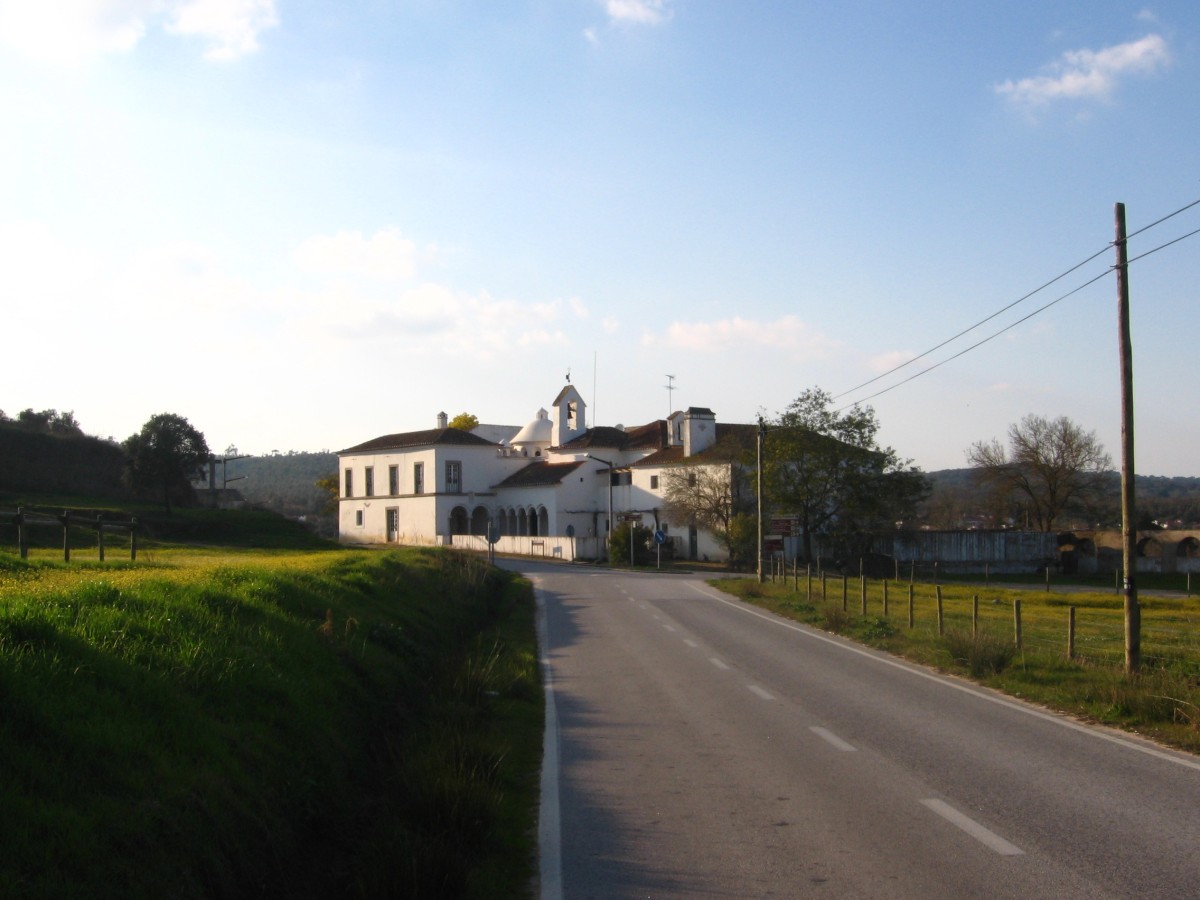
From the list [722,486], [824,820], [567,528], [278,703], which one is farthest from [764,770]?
[567,528]

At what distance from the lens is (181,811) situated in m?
5.94

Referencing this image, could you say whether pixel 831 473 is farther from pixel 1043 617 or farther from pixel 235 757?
pixel 235 757

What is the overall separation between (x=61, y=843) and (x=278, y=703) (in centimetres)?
380

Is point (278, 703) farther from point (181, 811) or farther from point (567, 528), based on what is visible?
point (567, 528)

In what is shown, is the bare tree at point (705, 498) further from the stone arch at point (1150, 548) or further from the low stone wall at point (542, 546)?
the stone arch at point (1150, 548)

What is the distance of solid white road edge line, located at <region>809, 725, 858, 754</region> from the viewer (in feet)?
34.4

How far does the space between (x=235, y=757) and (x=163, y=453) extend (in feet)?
201

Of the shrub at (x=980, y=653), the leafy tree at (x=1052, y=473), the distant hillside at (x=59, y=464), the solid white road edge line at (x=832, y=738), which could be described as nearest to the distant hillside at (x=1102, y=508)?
the leafy tree at (x=1052, y=473)

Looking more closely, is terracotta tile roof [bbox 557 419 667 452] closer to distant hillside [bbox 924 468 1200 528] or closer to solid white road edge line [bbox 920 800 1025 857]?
distant hillside [bbox 924 468 1200 528]

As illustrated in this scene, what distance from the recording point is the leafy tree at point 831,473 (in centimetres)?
6009

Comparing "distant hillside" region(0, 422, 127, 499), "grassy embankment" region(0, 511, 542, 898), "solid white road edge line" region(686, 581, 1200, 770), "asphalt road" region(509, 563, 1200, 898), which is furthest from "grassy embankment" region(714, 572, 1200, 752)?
"distant hillside" region(0, 422, 127, 499)

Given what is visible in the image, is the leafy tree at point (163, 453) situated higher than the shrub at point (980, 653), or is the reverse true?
the leafy tree at point (163, 453)

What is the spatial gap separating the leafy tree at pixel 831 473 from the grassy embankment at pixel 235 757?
48296 millimetres

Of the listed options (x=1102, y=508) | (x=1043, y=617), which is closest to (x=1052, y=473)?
(x=1102, y=508)
